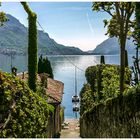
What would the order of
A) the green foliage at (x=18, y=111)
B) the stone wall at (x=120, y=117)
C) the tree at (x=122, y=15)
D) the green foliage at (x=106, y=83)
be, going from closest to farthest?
the green foliage at (x=18, y=111), the stone wall at (x=120, y=117), the tree at (x=122, y=15), the green foliage at (x=106, y=83)

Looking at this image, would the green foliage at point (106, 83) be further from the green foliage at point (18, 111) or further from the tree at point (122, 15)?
the green foliage at point (18, 111)

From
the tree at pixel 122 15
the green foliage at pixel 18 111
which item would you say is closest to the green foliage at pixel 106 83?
the tree at pixel 122 15

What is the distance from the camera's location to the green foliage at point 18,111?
1055 cm

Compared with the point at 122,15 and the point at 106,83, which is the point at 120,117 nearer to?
the point at 122,15

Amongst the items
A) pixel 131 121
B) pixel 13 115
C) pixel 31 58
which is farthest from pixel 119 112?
pixel 31 58

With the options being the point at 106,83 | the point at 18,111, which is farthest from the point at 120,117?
the point at 106,83

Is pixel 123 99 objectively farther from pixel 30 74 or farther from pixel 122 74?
pixel 30 74

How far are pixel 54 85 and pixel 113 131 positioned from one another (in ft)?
108

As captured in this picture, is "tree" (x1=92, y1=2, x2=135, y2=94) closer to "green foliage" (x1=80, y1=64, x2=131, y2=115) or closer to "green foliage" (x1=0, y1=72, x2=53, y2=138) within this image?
"green foliage" (x1=80, y1=64, x2=131, y2=115)

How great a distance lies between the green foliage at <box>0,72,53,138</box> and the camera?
34.6ft

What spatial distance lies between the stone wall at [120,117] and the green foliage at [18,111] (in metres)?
2.83

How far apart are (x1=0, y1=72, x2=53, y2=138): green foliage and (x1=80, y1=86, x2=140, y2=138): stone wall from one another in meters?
2.83

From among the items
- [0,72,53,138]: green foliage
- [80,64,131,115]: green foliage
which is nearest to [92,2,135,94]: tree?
[80,64,131,115]: green foliage

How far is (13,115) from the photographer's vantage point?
35.2 feet
